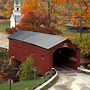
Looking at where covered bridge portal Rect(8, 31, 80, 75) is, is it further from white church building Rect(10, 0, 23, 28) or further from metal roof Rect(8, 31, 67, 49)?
white church building Rect(10, 0, 23, 28)

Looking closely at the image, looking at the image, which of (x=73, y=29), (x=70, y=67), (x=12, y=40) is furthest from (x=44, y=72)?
(x=73, y=29)

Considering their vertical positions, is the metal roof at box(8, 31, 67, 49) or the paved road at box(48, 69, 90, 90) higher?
the metal roof at box(8, 31, 67, 49)

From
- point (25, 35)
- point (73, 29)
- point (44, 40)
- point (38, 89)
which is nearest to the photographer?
point (38, 89)

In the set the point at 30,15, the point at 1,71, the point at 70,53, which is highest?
the point at 30,15

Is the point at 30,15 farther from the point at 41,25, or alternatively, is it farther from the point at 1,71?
the point at 1,71

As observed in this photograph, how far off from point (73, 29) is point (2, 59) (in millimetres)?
35049

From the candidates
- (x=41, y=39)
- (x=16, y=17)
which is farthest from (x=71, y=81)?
(x=16, y=17)

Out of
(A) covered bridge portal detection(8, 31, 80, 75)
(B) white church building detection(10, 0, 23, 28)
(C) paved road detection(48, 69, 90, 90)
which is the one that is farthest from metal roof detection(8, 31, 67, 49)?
(B) white church building detection(10, 0, 23, 28)

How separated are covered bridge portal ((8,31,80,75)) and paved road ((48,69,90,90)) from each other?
1691 mm

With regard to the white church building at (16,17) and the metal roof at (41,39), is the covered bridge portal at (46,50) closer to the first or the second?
the metal roof at (41,39)

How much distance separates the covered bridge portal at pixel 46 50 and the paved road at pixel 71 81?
1.69 meters

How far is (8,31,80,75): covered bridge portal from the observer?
26.6m

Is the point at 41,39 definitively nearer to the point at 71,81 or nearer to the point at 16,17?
the point at 71,81

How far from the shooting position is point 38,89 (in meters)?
19.9
